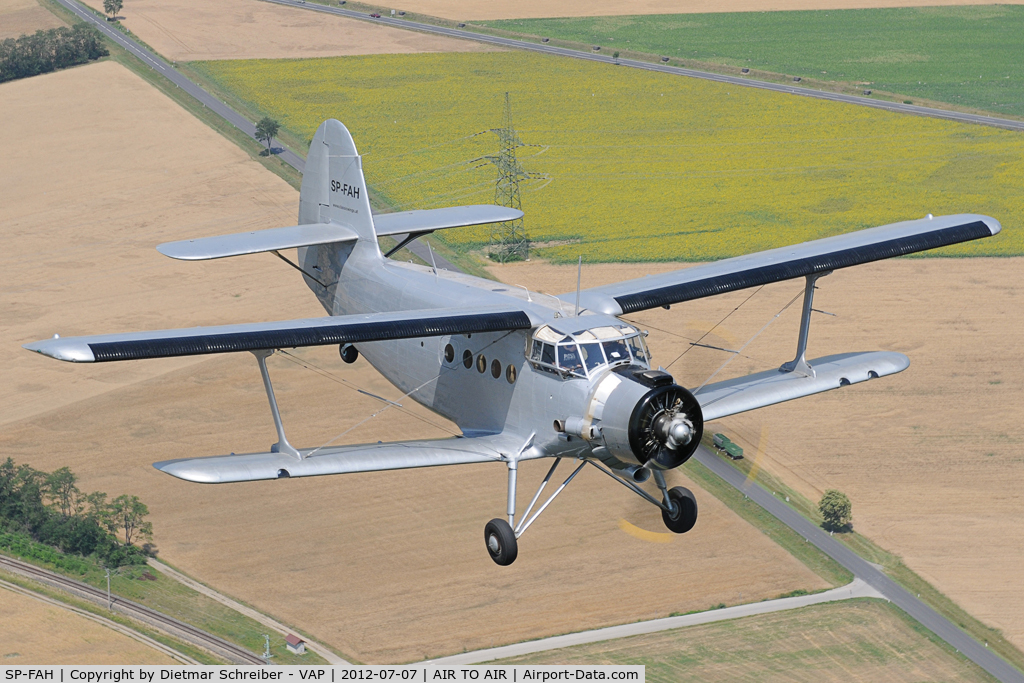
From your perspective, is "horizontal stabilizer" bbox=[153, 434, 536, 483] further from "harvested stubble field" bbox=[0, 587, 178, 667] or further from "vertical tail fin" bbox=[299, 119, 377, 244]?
"harvested stubble field" bbox=[0, 587, 178, 667]

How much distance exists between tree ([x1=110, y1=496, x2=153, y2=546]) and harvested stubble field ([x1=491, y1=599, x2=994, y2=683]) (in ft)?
61.5

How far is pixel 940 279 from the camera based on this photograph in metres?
Result: 92.7

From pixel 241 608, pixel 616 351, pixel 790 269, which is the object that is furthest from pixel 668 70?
pixel 616 351

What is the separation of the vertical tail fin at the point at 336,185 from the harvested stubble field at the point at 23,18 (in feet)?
415

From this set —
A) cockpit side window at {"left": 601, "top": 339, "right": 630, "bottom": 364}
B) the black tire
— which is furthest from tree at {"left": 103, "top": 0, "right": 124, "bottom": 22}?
cockpit side window at {"left": 601, "top": 339, "right": 630, "bottom": 364}

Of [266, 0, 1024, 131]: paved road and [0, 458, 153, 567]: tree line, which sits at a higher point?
[266, 0, 1024, 131]: paved road

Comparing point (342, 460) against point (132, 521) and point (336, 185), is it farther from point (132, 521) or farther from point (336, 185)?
point (132, 521)

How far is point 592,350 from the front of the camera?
3291 centimetres

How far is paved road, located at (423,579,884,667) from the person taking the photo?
56281 mm

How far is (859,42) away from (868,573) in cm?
12034

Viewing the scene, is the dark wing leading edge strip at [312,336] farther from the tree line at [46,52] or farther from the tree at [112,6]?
the tree at [112,6]

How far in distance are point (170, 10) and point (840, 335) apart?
4845 inches

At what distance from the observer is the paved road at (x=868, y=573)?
59.0 meters

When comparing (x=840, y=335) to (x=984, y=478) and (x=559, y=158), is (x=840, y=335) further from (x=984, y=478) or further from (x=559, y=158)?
(x=559, y=158)
